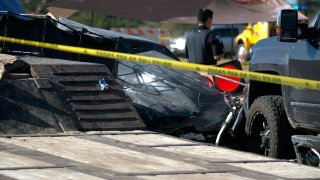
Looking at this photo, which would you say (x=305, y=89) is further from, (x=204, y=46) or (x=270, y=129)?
(x=204, y=46)

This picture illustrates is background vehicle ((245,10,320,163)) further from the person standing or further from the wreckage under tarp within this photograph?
the person standing

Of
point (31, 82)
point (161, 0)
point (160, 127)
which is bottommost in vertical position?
point (160, 127)

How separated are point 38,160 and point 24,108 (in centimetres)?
175

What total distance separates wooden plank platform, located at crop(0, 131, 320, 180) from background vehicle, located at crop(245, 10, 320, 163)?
1221 millimetres

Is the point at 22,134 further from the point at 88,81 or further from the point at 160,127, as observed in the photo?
the point at 160,127

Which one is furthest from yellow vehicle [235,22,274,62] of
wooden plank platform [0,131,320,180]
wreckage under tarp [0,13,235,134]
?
wooden plank platform [0,131,320,180]

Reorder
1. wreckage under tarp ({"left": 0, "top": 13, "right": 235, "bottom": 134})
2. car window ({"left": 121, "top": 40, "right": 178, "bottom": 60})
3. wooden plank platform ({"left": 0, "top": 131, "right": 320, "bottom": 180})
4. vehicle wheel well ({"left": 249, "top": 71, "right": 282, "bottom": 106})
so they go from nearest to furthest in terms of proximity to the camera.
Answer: wooden plank platform ({"left": 0, "top": 131, "right": 320, "bottom": 180}) < vehicle wheel well ({"left": 249, "top": 71, "right": 282, "bottom": 106}) < wreckage under tarp ({"left": 0, "top": 13, "right": 235, "bottom": 134}) < car window ({"left": 121, "top": 40, "right": 178, "bottom": 60})

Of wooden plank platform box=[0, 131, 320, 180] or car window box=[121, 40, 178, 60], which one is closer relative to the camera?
wooden plank platform box=[0, 131, 320, 180]

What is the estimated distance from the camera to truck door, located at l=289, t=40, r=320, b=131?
8062 mm

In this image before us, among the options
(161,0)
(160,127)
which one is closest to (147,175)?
(160,127)

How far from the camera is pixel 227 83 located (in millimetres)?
11109

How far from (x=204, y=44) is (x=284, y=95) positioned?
135 inches

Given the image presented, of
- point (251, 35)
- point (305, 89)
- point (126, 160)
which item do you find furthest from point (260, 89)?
point (251, 35)

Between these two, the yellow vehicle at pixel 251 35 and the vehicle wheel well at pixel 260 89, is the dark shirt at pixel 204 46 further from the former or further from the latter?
the yellow vehicle at pixel 251 35
